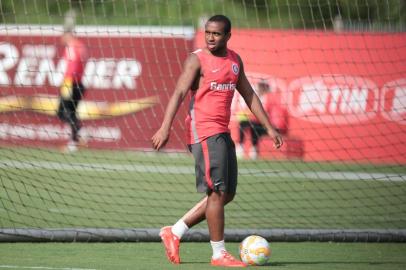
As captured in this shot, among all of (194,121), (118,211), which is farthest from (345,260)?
(118,211)

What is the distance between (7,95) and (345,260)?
40.7 ft

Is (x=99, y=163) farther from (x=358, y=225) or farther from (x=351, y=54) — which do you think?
(x=358, y=225)

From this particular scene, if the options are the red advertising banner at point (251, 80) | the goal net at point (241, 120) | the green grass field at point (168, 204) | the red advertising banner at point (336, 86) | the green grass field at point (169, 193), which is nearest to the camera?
the green grass field at point (168, 204)

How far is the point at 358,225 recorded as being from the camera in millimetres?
11094

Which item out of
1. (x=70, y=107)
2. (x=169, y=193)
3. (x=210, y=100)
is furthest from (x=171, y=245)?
(x=70, y=107)

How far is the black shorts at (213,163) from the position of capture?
7602mm

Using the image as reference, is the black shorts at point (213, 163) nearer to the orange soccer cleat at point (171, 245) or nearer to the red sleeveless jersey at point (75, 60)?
the orange soccer cleat at point (171, 245)

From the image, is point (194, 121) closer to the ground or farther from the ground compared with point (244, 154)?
farther from the ground

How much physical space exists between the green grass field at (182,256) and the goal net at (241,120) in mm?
2582

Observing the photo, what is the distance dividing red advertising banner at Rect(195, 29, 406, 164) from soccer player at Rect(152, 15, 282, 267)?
323 inches

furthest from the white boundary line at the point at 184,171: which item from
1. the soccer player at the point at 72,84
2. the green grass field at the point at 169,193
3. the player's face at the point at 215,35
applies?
the player's face at the point at 215,35

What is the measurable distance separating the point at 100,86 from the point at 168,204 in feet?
23.5

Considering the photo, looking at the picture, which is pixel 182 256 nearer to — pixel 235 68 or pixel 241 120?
pixel 235 68

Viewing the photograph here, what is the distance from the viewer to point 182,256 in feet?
27.6
